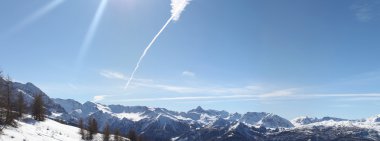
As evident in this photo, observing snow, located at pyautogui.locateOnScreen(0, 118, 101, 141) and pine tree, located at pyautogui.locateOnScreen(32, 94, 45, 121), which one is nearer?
snow, located at pyautogui.locateOnScreen(0, 118, 101, 141)

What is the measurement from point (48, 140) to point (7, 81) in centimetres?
3183

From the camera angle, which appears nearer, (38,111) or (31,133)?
(31,133)

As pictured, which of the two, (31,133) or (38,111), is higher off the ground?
(38,111)

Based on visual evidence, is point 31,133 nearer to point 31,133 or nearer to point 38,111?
point 31,133

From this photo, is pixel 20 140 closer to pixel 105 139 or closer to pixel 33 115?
pixel 33 115

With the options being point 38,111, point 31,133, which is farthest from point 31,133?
point 38,111

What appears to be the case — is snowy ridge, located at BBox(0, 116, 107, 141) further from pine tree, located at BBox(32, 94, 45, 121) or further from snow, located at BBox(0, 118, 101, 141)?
pine tree, located at BBox(32, 94, 45, 121)

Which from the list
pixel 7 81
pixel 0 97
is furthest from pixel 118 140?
pixel 0 97

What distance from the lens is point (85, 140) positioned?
3410 inches

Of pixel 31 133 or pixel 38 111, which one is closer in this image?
pixel 31 133

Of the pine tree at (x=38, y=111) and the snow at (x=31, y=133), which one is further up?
the pine tree at (x=38, y=111)

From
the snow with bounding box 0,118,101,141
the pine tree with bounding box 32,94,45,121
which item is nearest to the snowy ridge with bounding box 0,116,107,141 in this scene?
the snow with bounding box 0,118,101,141

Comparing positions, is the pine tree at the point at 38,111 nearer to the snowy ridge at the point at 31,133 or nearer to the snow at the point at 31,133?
the snowy ridge at the point at 31,133

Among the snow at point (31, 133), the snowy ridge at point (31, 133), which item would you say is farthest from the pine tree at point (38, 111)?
the snow at point (31, 133)
